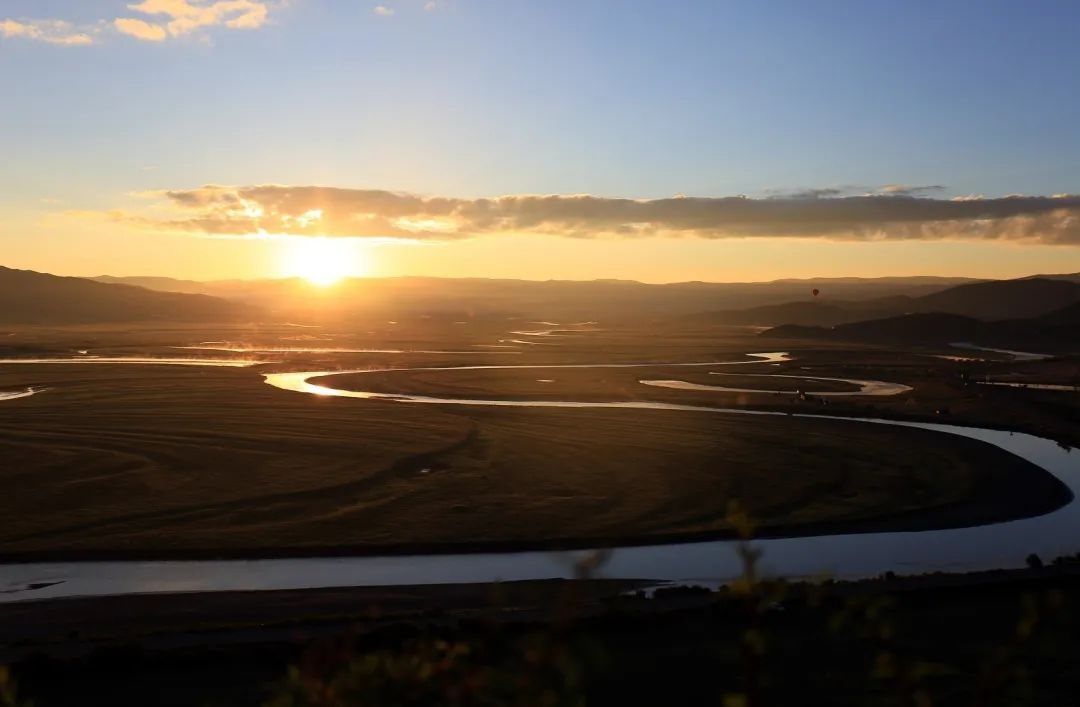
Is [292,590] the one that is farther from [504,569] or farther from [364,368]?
[364,368]

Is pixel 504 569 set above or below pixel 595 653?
below

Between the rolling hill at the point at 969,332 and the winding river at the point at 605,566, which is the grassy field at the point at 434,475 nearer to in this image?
the winding river at the point at 605,566

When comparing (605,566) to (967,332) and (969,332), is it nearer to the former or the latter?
(969,332)

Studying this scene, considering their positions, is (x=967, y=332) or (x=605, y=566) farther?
(x=967, y=332)

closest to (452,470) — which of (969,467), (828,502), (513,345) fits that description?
(828,502)

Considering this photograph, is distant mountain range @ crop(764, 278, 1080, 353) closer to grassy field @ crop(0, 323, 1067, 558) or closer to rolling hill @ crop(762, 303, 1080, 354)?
rolling hill @ crop(762, 303, 1080, 354)

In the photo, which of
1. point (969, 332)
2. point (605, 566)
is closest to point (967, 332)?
point (969, 332)
